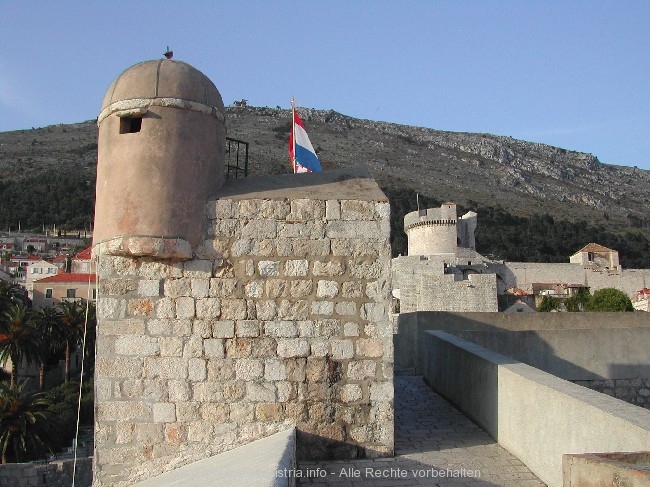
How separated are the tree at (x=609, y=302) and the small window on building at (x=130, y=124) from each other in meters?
40.9

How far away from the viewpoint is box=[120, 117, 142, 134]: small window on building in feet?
19.1

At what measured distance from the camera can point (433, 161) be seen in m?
125

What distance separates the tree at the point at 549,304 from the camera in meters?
43.4

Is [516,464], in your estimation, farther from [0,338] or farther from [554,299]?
[554,299]

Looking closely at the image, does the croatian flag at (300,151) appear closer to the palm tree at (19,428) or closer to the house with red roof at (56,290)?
the palm tree at (19,428)

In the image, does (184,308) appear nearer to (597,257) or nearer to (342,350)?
(342,350)

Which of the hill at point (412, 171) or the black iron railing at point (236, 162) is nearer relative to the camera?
the black iron railing at point (236, 162)

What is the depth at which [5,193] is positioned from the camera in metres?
88.6

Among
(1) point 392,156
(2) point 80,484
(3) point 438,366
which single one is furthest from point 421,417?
(1) point 392,156

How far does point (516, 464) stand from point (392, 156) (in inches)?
4734

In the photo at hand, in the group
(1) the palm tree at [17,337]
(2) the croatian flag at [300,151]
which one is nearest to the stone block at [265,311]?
(2) the croatian flag at [300,151]

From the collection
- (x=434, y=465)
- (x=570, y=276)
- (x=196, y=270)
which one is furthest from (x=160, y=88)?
(x=570, y=276)

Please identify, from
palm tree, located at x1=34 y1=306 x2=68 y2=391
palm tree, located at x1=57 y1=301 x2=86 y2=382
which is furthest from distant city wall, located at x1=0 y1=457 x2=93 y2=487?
palm tree, located at x1=57 y1=301 x2=86 y2=382

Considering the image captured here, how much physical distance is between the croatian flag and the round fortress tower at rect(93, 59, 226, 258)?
3.44 meters
